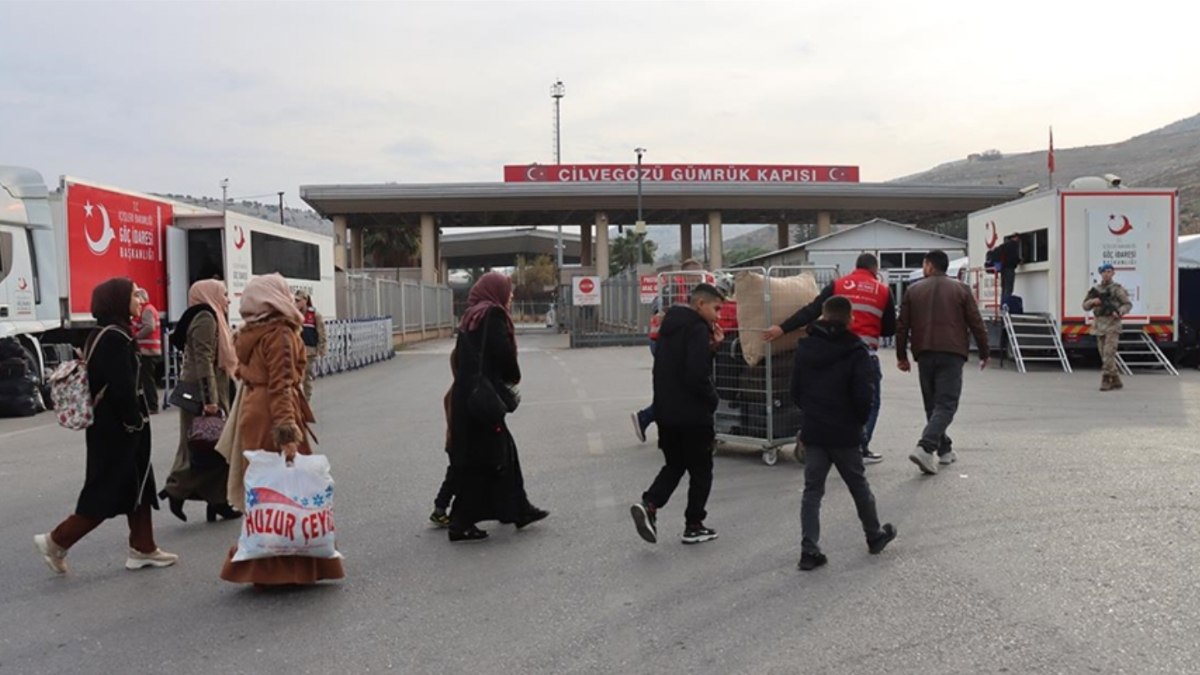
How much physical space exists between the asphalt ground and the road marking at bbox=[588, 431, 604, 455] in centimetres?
29

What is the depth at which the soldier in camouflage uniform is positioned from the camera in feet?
49.4

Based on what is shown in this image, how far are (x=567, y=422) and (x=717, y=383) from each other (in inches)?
132

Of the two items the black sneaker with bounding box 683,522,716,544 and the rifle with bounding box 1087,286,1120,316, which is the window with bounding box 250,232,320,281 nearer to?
the rifle with bounding box 1087,286,1120,316

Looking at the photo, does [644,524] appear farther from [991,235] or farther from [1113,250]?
[991,235]

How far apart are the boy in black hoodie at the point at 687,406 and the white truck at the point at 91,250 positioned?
40.7 feet

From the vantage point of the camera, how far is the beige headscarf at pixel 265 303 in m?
5.73

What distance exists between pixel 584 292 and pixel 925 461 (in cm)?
2541

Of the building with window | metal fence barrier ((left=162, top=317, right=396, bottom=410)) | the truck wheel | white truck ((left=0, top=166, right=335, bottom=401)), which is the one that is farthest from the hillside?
the truck wheel

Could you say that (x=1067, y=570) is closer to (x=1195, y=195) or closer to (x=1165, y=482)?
(x=1165, y=482)

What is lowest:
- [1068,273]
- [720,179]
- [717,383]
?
[717,383]

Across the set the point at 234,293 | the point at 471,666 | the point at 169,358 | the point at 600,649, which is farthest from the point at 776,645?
the point at 234,293

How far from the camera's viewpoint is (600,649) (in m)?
4.60

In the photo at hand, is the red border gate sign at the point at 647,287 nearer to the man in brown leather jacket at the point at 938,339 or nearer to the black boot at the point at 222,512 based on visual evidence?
the man in brown leather jacket at the point at 938,339

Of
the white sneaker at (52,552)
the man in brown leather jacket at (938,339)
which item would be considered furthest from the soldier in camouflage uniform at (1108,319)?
the white sneaker at (52,552)
